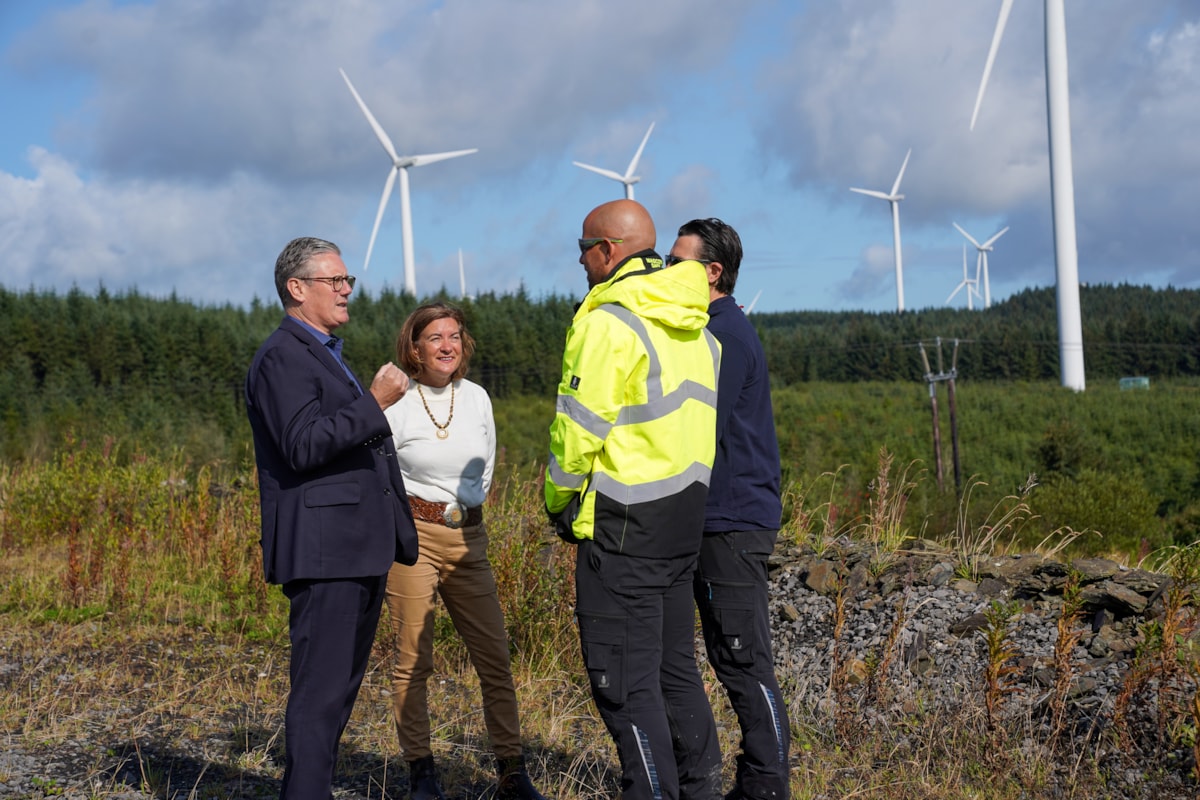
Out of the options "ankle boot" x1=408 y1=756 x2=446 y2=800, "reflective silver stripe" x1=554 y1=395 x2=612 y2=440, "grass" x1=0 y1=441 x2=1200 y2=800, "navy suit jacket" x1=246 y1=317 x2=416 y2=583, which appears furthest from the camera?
"grass" x1=0 y1=441 x2=1200 y2=800

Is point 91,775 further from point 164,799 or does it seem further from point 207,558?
point 207,558

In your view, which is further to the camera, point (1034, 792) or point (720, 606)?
point (1034, 792)

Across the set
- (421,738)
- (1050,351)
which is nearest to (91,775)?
(421,738)

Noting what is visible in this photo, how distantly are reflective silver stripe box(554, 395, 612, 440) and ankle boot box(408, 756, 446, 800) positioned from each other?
177cm

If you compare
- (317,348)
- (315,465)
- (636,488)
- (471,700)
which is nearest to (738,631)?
(636,488)

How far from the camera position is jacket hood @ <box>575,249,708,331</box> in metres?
3.07

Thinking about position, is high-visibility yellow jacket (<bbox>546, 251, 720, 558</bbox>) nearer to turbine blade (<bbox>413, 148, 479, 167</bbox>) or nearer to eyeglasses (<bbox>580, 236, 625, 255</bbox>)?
eyeglasses (<bbox>580, 236, 625, 255</bbox>)

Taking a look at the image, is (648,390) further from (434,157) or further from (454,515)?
(434,157)

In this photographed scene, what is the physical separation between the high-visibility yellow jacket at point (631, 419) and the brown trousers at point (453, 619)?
1095 mm

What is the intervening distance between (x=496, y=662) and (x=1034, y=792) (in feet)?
7.17

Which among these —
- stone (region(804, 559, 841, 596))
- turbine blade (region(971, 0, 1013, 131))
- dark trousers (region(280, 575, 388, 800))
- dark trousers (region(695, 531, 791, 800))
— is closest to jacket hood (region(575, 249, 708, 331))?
dark trousers (region(695, 531, 791, 800))

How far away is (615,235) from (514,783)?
2.18 meters

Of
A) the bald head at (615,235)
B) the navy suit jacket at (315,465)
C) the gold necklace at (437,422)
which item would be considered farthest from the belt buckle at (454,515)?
the bald head at (615,235)

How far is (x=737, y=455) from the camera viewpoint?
3650 mm
